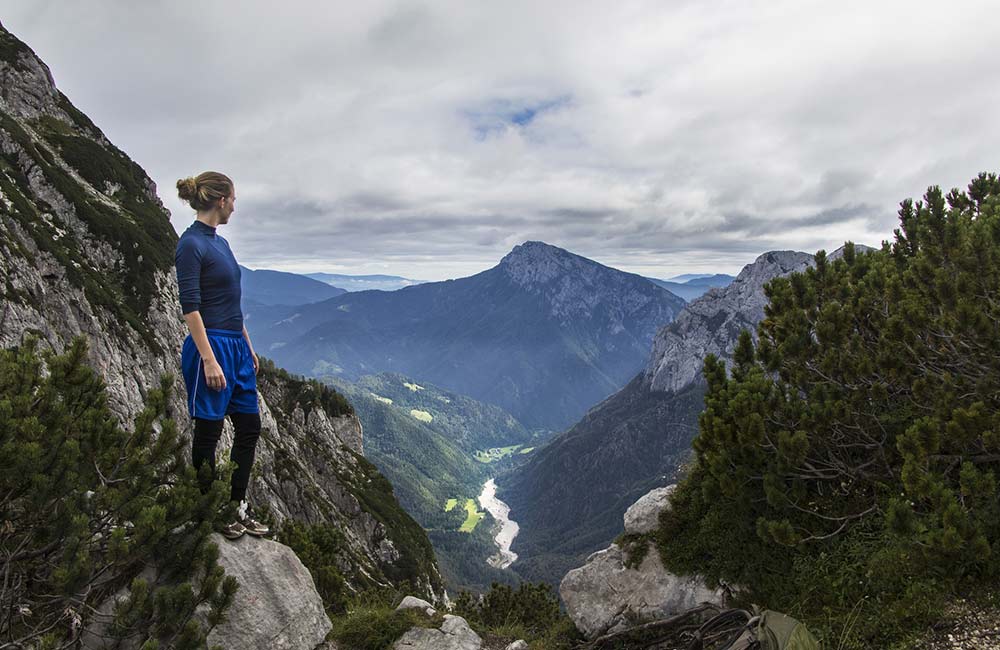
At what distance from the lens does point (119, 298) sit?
62375mm

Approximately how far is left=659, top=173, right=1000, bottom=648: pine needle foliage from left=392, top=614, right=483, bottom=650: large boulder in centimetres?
396

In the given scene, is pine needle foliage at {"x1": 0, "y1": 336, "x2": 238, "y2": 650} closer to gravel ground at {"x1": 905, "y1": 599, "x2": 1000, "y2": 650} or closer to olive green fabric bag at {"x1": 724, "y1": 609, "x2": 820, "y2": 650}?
olive green fabric bag at {"x1": 724, "y1": 609, "x2": 820, "y2": 650}

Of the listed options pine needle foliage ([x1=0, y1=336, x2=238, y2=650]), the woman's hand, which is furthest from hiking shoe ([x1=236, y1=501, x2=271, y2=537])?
the woman's hand

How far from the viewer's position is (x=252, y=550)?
290 inches

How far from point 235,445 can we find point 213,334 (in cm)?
173

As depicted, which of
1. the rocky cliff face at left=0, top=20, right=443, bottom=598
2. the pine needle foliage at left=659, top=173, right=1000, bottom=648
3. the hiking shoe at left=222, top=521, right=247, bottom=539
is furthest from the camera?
the rocky cliff face at left=0, top=20, right=443, bottom=598

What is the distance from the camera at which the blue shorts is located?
6434 millimetres

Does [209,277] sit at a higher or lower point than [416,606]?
higher

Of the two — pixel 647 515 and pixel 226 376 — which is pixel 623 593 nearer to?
pixel 647 515

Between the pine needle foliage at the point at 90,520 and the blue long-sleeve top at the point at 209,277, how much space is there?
3.81 feet

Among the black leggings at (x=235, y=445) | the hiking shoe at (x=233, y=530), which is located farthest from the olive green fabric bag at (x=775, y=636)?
the hiking shoe at (x=233, y=530)

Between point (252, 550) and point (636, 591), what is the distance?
687 cm

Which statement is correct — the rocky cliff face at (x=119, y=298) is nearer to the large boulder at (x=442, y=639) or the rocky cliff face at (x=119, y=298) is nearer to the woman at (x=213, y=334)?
the woman at (x=213, y=334)

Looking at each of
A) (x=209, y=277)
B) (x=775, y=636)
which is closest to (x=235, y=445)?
(x=209, y=277)
